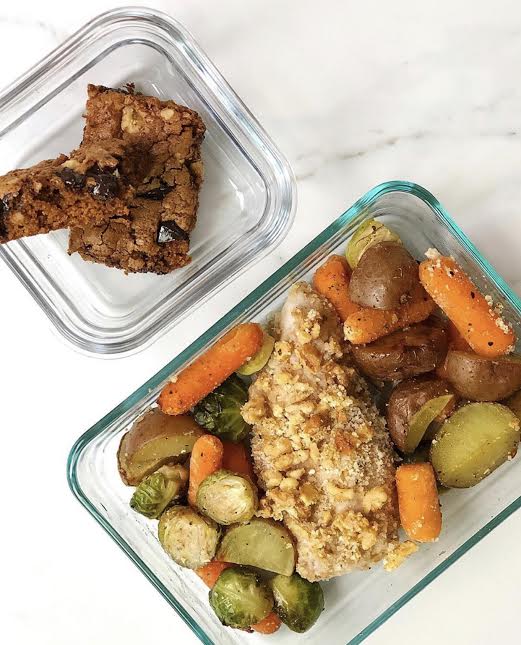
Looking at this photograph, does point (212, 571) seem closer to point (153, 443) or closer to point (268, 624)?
point (268, 624)

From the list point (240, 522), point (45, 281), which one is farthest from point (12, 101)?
point (240, 522)

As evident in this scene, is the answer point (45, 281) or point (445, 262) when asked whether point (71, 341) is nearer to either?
point (45, 281)

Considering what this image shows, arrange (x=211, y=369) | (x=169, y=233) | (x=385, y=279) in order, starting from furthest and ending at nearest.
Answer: (x=169, y=233) < (x=211, y=369) < (x=385, y=279)

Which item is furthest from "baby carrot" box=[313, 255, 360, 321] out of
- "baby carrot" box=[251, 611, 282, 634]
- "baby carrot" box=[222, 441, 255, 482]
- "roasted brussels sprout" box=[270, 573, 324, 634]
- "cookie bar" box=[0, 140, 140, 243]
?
"baby carrot" box=[251, 611, 282, 634]

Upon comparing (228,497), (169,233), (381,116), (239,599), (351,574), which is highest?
(169,233)

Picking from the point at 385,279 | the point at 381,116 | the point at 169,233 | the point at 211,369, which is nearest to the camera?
the point at 385,279

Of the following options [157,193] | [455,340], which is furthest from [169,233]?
[455,340]

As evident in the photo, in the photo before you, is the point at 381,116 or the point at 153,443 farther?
the point at 381,116

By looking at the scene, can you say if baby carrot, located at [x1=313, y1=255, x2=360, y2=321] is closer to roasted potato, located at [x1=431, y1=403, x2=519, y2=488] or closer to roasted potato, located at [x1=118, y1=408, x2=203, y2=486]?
roasted potato, located at [x1=431, y1=403, x2=519, y2=488]
